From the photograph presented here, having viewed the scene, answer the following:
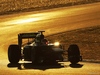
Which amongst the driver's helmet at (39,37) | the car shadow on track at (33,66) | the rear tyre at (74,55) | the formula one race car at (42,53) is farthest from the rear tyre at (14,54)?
the rear tyre at (74,55)

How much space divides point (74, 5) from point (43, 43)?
91.8 feet

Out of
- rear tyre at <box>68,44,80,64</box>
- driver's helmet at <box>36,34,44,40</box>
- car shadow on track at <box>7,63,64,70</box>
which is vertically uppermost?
driver's helmet at <box>36,34,44,40</box>

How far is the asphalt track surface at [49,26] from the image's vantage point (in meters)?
16.9

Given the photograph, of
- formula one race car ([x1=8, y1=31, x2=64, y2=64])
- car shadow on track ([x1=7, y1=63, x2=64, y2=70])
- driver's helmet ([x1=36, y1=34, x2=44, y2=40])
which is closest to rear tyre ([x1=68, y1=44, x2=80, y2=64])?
formula one race car ([x1=8, y1=31, x2=64, y2=64])

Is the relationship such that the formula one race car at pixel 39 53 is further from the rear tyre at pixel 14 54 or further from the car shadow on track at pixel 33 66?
the car shadow on track at pixel 33 66

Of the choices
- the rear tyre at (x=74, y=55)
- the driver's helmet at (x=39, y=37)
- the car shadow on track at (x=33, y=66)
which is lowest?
the car shadow on track at (x=33, y=66)

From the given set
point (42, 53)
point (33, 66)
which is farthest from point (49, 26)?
point (42, 53)

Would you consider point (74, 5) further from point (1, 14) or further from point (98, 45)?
point (98, 45)

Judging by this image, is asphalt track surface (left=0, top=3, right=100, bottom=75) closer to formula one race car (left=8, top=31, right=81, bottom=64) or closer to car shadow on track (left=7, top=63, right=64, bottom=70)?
car shadow on track (left=7, top=63, right=64, bottom=70)

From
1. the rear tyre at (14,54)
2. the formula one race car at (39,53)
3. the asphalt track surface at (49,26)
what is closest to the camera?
the asphalt track surface at (49,26)

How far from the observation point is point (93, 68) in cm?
1722

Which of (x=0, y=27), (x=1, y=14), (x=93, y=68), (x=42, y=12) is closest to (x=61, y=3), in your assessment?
(x=42, y=12)

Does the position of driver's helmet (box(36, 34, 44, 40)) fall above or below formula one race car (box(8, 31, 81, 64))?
above

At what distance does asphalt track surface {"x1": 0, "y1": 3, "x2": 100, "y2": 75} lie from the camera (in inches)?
664
